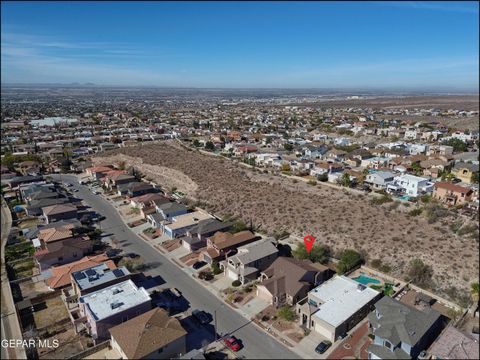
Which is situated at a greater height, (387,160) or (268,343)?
(387,160)

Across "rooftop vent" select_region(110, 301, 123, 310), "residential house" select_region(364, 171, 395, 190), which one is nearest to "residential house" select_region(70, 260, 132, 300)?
"rooftop vent" select_region(110, 301, 123, 310)

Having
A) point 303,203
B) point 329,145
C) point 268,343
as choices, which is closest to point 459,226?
point 303,203

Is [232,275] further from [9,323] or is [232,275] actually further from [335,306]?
[9,323]

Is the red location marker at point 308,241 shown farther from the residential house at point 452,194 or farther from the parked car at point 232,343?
the residential house at point 452,194

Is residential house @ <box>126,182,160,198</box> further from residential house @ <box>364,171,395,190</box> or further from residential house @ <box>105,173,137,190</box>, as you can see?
residential house @ <box>364,171,395,190</box>

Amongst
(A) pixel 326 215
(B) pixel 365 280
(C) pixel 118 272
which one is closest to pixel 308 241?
(A) pixel 326 215

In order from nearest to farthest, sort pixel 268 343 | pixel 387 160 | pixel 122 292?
1. pixel 268 343
2. pixel 122 292
3. pixel 387 160

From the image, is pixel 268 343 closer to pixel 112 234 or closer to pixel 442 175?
pixel 112 234
